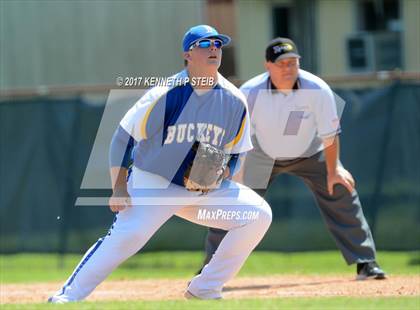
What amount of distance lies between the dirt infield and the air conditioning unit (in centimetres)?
955

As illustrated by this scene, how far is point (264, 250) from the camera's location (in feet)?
37.4

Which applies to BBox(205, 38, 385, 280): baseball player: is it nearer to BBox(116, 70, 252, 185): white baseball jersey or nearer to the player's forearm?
the player's forearm

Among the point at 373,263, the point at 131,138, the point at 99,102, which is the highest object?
the point at 131,138

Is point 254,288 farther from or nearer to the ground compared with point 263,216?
nearer to the ground

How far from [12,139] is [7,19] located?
26.7 ft

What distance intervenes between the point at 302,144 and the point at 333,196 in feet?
1.92

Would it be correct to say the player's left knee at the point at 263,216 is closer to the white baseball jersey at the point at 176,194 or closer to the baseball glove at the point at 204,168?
the white baseball jersey at the point at 176,194

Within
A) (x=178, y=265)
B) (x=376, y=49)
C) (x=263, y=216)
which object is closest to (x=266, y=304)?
(x=263, y=216)

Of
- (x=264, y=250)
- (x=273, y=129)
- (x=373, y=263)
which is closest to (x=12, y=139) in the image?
(x=264, y=250)

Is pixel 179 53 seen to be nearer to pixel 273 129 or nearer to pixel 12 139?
pixel 12 139

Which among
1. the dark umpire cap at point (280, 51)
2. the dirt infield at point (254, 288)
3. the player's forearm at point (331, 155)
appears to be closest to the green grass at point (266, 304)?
the dirt infield at point (254, 288)

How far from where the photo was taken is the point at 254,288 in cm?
878

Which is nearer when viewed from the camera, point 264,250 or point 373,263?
point 373,263

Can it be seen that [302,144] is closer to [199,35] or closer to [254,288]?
[254,288]
